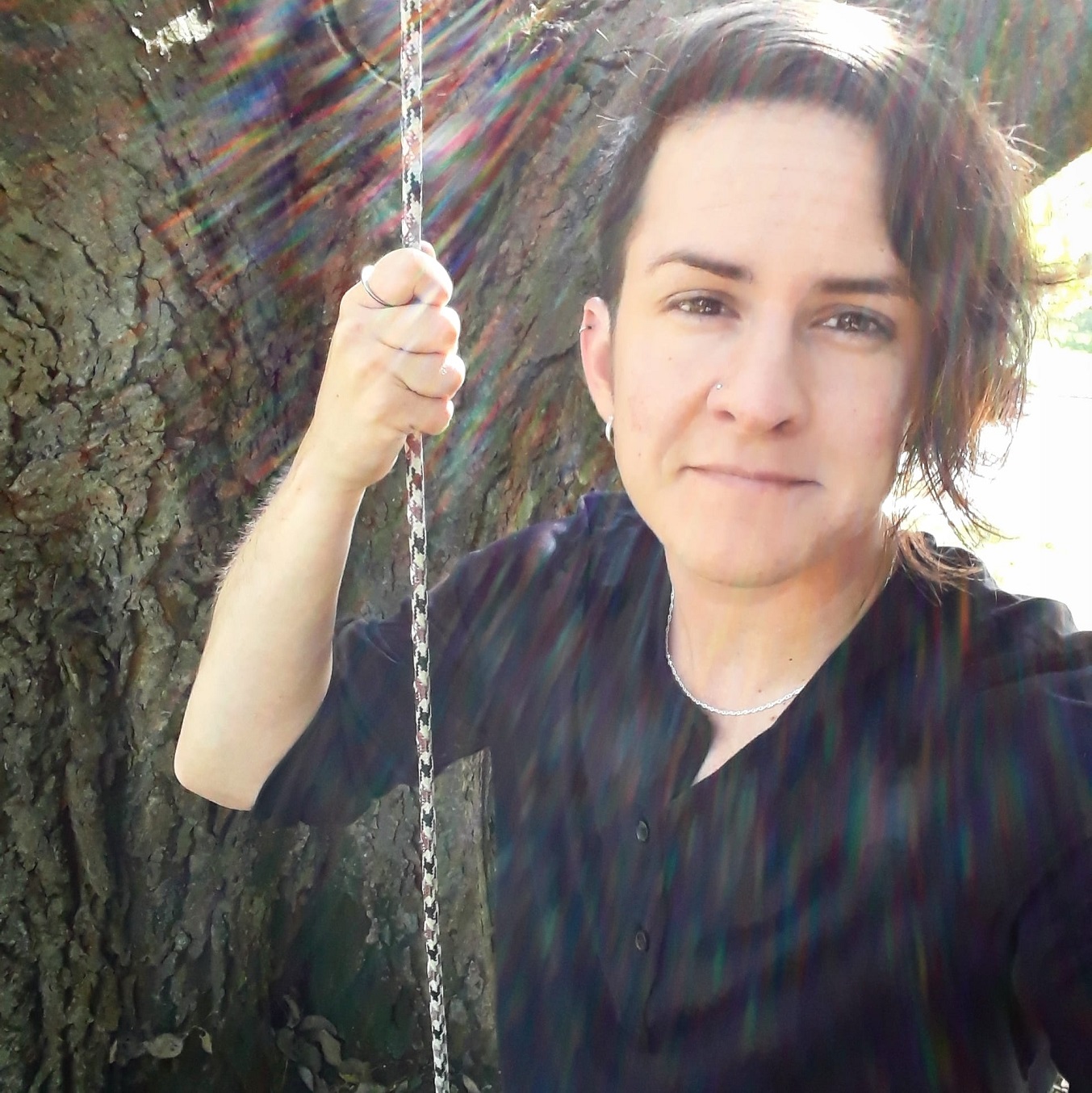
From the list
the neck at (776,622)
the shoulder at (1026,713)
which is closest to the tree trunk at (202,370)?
the neck at (776,622)

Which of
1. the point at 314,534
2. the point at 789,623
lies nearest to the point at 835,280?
the point at 789,623

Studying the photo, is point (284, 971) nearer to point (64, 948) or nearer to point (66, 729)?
point (64, 948)

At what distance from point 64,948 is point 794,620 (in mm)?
1468

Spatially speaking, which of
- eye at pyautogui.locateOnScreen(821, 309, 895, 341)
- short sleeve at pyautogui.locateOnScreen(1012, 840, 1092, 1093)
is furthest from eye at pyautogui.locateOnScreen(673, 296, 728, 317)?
short sleeve at pyautogui.locateOnScreen(1012, 840, 1092, 1093)

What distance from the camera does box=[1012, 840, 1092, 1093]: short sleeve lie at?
3.04ft

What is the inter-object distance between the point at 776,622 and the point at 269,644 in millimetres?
717

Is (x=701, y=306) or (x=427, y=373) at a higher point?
(x=701, y=306)

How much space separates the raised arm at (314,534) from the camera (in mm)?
1052

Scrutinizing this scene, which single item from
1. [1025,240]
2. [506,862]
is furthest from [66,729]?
[1025,240]

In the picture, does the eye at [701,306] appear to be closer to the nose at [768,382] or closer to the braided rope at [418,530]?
the nose at [768,382]

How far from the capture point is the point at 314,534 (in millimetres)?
1248

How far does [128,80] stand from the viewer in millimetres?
1456

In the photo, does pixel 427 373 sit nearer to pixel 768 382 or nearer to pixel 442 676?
pixel 768 382

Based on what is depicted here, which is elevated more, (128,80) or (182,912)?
(128,80)
